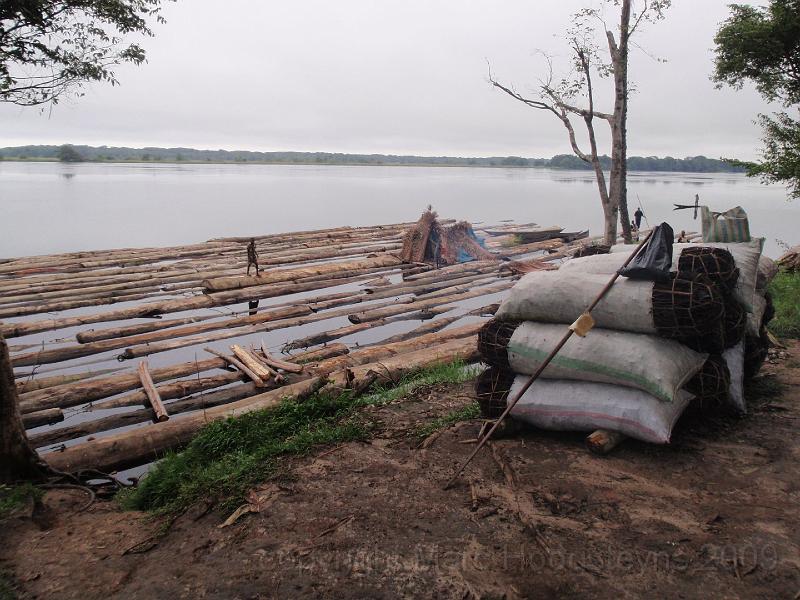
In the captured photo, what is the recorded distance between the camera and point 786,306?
8.58 metres

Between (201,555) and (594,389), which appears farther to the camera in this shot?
(594,389)

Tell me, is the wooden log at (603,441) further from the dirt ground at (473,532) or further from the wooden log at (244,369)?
the wooden log at (244,369)

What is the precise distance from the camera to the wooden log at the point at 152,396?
5.54 m

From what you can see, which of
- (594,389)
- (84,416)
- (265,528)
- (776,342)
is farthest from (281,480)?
(776,342)

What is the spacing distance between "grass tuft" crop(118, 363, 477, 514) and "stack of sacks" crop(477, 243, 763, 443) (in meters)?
1.30

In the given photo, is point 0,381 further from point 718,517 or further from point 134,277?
point 134,277

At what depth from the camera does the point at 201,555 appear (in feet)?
10.7

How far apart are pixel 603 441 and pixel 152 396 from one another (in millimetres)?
4365

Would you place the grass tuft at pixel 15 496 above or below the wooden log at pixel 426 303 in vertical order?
below

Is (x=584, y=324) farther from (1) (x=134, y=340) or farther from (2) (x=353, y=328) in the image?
(1) (x=134, y=340)

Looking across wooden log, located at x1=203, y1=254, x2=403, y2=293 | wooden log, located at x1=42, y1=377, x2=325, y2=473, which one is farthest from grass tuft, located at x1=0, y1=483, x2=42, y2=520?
wooden log, located at x1=203, y1=254, x2=403, y2=293

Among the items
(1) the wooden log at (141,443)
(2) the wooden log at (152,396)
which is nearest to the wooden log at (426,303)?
(2) the wooden log at (152,396)

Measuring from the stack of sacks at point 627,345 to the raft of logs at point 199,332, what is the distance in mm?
1948

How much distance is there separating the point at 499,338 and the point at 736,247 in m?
2.27
